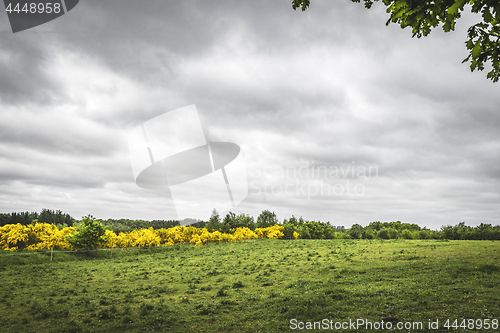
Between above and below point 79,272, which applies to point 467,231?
above

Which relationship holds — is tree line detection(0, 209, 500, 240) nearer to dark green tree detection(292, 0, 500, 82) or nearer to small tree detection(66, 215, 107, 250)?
small tree detection(66, 215, 107, 250)

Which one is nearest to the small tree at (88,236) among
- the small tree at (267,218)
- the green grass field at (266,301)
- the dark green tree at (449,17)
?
the green grass field at (266,301)

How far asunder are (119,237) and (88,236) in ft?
42.7

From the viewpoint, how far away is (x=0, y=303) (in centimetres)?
1856

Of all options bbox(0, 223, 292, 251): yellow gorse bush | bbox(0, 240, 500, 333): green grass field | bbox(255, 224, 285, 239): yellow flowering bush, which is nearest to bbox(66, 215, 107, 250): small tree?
bbox(0, 223, 292, 251): yellow gorse bush

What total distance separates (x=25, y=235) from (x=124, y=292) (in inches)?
1601

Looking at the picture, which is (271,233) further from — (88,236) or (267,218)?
(88,236)

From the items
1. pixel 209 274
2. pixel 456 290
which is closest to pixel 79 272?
pixel 209 274

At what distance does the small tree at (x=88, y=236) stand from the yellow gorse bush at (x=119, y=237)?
Result: 2.03m

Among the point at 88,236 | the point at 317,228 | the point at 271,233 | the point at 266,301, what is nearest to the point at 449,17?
the point at 266,301

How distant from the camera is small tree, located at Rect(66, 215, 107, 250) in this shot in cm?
5016

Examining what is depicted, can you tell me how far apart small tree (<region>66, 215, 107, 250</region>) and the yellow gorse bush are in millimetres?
2034

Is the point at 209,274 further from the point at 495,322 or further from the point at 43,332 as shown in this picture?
the point at 495,322

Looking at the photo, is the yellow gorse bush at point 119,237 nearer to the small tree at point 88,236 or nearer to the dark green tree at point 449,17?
the small tree at point 88,236
